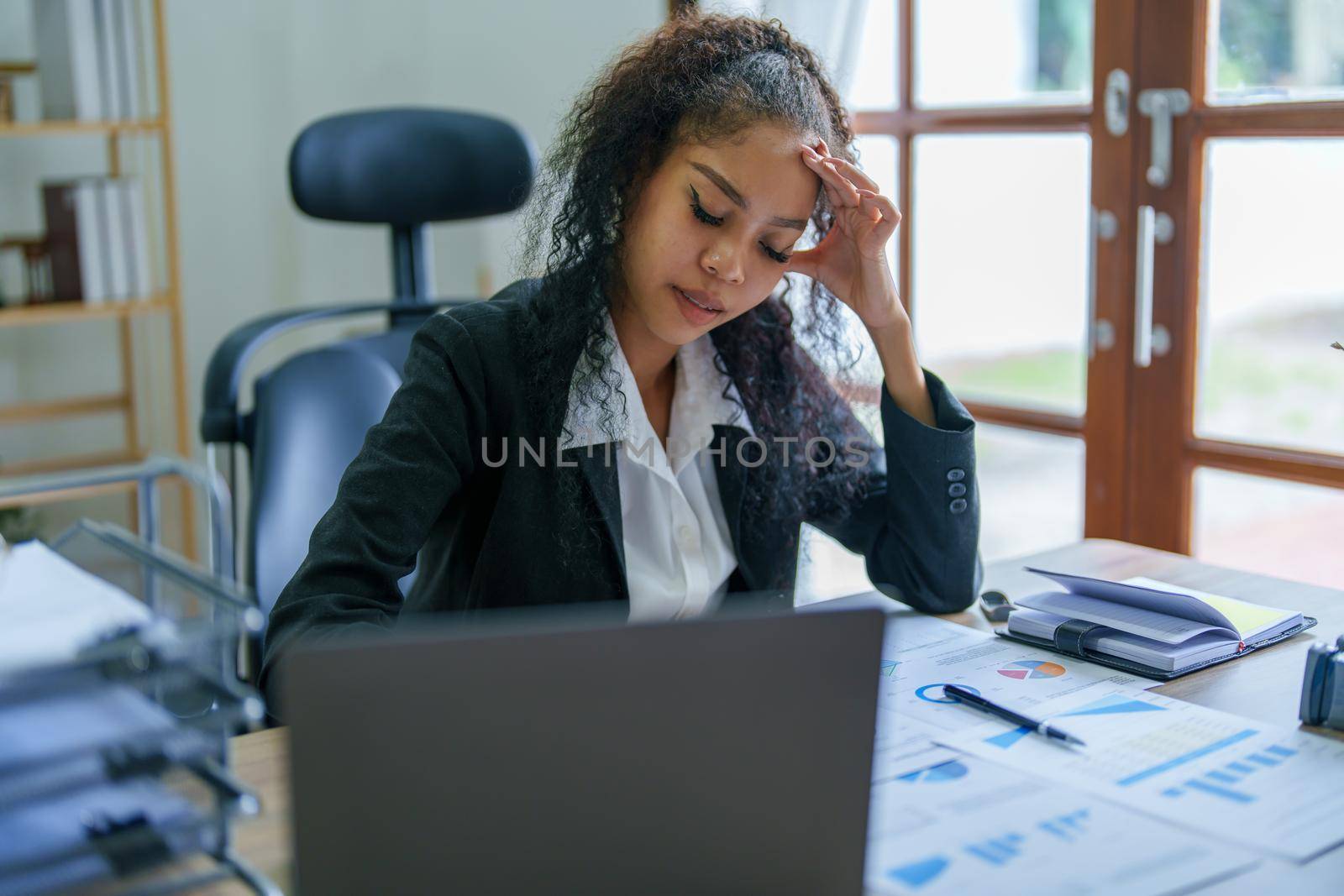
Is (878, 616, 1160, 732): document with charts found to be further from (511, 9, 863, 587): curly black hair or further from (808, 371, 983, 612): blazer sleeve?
(511, 9, 863, 587): curly black hair

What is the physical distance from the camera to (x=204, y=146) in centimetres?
322

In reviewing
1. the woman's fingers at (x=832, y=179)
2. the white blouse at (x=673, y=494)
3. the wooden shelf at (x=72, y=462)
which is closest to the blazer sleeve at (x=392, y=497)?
the white blouse at (x=673, y=494)

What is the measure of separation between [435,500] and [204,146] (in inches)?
89.7

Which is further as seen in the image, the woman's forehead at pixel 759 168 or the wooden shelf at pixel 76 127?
the wooden shelf at pixel 76 127

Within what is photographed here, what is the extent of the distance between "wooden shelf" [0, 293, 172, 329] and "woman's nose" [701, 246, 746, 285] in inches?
76.5

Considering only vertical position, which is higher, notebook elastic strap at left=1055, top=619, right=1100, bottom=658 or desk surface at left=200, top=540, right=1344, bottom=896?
notebook elastic strap at left=1055, top=619, right=1100, bottom=658

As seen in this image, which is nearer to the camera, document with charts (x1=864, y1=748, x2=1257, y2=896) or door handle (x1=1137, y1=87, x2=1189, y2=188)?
document with charts (x1=864, y1=748, x2=1257, y2=896)

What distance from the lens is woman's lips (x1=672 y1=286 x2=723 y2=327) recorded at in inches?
53.1

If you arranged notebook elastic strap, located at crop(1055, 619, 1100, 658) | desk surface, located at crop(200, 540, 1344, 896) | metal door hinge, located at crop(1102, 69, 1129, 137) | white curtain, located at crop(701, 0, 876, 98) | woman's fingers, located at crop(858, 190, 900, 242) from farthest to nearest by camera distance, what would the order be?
1. white curtain, located at crop(701, 0, 876, 98)
2. metal door hinge, located at crop(1102, 69, 1129, 137)
3. woman's fingers, located at crop(858, 190, 900, 242)
4. notebook elastic strap, located at crop(1055, 619, 1100, 658)
5. desk surface, located at crop(200, 540, 1344, 896)

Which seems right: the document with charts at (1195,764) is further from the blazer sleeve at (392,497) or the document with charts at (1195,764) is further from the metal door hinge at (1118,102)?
the metal door hinge at (1118,102)

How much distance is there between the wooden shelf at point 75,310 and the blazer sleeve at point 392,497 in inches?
67.9

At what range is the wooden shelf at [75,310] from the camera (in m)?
2.74

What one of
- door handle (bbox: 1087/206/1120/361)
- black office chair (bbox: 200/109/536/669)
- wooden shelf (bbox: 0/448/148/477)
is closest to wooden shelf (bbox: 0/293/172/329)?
wooden shelf (bbox: 0/448/148/477)

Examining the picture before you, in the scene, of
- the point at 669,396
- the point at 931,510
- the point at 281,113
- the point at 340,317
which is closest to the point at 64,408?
the point at 281,113
